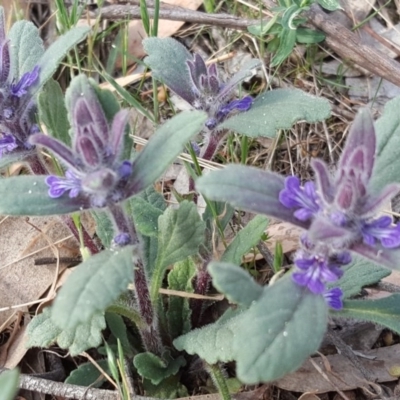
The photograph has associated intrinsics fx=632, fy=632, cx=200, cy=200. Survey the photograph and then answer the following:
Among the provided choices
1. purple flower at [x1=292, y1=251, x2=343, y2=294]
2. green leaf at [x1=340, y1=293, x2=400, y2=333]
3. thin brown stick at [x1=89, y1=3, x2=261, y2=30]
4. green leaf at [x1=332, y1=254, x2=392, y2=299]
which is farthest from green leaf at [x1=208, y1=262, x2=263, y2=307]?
thin brown stick at [x1=89, y1=3, x2=261, y2=30]

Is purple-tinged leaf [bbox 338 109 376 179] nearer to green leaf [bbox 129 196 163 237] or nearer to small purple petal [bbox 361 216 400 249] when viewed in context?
small purple petal [bbox 361 216 400 249]

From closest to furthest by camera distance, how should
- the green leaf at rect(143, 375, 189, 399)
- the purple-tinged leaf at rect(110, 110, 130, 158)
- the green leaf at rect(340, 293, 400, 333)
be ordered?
the purple-tinged leaf at rect(110, 110, 130, 158) < the green leaf at rect(340, 293, 400, 333) < the green leaf at rect(143, 375, 189, 399)

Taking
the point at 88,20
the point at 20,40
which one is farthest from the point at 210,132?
the point at 88,20

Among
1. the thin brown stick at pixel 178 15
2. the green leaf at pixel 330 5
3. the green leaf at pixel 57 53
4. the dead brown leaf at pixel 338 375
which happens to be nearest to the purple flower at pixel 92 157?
the green leaf at pixel 57 53

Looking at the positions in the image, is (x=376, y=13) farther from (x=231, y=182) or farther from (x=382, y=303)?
(x=231, y=182)

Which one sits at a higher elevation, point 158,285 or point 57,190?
point 57,190

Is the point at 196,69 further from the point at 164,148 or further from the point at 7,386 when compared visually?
the point at 7,386

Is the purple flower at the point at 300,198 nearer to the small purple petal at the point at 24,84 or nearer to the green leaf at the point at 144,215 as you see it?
the green leaf at the point at 144,215
